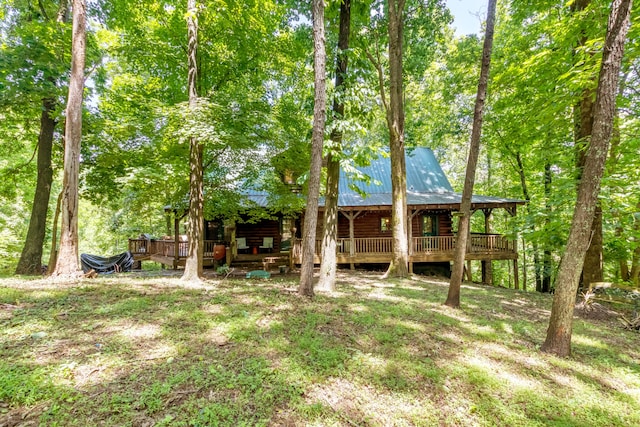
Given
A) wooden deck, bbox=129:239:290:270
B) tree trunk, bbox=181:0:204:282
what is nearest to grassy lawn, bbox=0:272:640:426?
tree trunk, bbox=181:0:204:282

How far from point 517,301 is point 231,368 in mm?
8443

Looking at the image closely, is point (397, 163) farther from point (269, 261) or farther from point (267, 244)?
point (267, 244)

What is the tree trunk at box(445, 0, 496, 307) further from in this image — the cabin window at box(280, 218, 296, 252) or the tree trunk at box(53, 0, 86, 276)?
the cabin window at box(280, 218, 296, 252)

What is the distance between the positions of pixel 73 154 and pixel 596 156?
10.1 m

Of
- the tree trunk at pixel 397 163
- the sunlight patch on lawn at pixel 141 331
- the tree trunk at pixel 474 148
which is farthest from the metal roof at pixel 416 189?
the sunlight patch on lawn at pixel 141 331

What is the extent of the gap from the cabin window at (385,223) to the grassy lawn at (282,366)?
10.1 metres

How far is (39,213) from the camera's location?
8.86 metres

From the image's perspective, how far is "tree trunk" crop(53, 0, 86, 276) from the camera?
651 centimetres

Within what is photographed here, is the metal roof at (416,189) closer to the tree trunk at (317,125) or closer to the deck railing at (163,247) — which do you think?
the tree trunk at (317,125)

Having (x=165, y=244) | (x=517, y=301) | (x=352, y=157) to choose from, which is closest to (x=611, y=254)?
(x=517, y=301)

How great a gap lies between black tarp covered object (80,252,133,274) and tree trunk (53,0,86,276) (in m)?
6.63

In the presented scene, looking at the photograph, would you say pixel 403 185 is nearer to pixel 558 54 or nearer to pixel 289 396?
pixel 558 54

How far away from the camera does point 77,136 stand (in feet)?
21.9

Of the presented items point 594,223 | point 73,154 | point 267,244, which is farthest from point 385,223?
point 73,154
